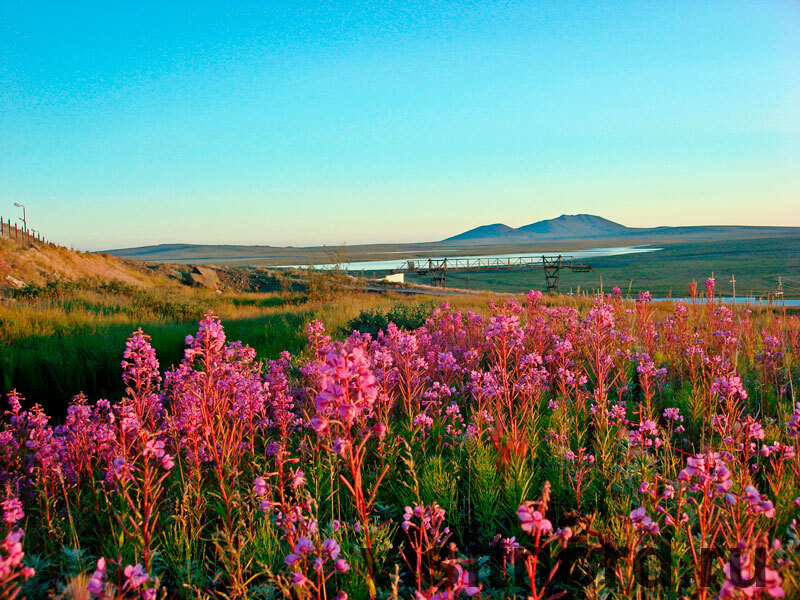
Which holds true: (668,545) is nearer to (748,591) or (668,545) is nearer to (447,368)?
(748,591)

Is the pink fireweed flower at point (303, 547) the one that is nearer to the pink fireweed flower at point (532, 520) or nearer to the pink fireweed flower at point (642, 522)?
the pink fireweed flower at point (532, 520)

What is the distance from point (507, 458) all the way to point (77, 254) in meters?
Result: 26.7

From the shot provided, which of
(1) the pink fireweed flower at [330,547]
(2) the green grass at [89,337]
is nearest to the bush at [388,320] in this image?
(2) the green grass at [89,337]

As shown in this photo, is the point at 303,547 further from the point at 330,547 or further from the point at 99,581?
the point at 99,581

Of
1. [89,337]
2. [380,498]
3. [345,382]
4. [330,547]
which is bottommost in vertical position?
[380,498]

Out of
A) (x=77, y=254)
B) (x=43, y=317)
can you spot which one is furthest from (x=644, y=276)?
(x=43, y=317)

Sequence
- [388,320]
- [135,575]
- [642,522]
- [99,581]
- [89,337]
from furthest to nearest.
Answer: [388,320] < [89,337] < [642,522] < [135,575] < [99,581]

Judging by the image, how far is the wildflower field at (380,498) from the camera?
1.63 metres

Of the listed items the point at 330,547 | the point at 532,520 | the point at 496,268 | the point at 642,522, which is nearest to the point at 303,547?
the point at 330,547

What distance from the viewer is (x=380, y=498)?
326 cm

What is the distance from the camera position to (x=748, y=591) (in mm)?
1143

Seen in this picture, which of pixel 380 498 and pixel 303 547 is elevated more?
pixel 303 547

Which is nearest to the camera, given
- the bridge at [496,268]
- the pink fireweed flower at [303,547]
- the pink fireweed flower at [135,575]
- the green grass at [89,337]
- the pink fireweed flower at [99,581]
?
the pink fireweed flower at [99,581]

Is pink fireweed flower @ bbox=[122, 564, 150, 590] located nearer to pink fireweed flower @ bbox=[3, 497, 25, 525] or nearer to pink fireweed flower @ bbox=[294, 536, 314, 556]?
pink fireweed flower @ bbox=[294, 536, 314, 556]
